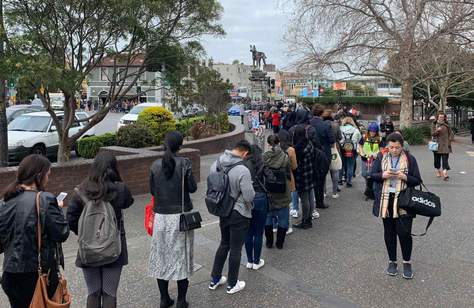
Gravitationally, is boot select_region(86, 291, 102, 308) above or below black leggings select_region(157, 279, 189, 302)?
above

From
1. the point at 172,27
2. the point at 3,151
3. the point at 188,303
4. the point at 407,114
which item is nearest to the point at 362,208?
the point at 188,303

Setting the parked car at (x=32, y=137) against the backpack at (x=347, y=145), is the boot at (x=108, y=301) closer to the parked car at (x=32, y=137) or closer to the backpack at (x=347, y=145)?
the backpack at (x=347, y=145)

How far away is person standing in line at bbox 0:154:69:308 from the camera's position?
3053 mm

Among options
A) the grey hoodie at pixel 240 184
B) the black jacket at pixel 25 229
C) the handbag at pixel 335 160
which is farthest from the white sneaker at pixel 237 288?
the handbag at pixel 335 160

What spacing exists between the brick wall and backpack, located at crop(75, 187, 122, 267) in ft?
15.5

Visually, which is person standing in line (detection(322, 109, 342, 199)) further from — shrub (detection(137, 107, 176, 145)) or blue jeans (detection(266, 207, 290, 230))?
shrub (detection(137, 107, 176, 145))

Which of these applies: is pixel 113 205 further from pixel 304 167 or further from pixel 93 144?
pixel 93 144

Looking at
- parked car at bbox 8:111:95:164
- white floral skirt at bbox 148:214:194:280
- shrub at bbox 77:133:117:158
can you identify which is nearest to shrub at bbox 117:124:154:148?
shrub at bbox 77:133:117:158

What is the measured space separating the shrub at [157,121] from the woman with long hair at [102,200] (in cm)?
987

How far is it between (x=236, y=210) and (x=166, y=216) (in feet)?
2.28

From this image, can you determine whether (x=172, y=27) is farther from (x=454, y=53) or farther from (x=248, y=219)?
(x=454, y=53)

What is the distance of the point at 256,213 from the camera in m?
4.98

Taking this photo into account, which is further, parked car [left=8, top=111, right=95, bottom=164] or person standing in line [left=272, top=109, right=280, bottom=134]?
person standing in line [left=272, top=109, right=280, bottom=134]

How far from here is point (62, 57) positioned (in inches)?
338
